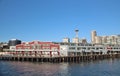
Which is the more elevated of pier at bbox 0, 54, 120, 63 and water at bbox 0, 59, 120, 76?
pier at bbox 0, 54, 120, 63

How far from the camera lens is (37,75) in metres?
64.3

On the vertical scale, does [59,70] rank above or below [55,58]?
below

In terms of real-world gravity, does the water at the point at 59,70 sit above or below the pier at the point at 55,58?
below

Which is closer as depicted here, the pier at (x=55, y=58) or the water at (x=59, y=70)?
the water at (x=59, y=70)

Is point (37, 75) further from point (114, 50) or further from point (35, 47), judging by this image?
point (114, 50)

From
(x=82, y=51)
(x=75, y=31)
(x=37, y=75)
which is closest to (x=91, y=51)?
(x=82, y=51)

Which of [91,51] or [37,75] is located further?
[91,51]

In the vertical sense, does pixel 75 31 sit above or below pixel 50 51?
above

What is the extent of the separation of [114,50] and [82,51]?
3676 centimetres

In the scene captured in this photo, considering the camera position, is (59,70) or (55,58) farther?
(55,58)

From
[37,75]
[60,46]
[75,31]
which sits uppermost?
[75,31]

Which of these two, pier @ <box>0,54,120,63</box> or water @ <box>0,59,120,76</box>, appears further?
pier @ <box>0,54,120,63</box>

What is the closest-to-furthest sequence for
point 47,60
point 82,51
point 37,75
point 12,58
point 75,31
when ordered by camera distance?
point 37,75 → point 47,60 → point 12,58 → point 82,51 → point 75,31

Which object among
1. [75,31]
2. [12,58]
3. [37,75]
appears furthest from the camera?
[75,31]
